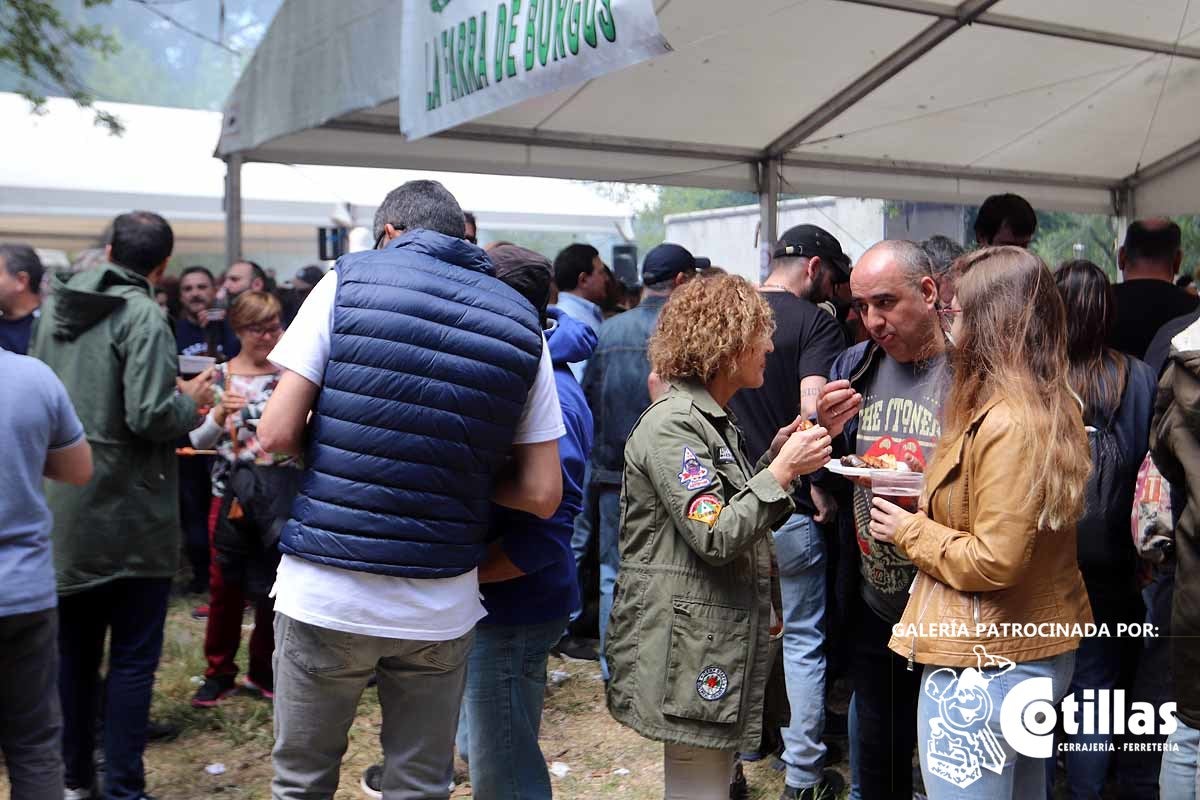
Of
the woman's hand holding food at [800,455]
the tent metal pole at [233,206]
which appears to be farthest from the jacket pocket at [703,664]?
the tent metal pole at [233,206]

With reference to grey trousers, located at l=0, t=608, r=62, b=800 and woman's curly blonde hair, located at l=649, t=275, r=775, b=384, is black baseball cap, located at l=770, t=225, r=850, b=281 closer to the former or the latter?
woman's curly blonde hair, located at l=649, t=275, r=775, b=384

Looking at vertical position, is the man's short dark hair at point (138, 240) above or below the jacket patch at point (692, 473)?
above

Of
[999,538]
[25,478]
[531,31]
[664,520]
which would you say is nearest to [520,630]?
[664,520]

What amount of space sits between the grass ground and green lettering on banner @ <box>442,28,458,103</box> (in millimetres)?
2647

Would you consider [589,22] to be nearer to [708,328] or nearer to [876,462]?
[708,328]

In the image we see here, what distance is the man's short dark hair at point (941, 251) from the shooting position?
3099mm

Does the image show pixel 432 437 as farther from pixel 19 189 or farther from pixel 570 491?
pixel 19 189

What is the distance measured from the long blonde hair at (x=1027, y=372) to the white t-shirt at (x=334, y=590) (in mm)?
1167

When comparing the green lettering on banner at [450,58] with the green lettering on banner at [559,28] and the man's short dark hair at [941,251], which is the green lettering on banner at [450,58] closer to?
the green lettering on banner at [559,28]

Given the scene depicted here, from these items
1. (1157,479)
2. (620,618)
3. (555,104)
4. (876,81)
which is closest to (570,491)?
(620,618)

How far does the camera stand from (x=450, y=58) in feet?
13.5

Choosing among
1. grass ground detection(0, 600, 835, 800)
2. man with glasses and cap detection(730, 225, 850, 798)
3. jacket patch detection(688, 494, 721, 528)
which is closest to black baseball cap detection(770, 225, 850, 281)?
man with glasses and cap detection(730, 225, 850, 798)

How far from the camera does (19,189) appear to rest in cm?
1038

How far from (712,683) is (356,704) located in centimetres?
83
